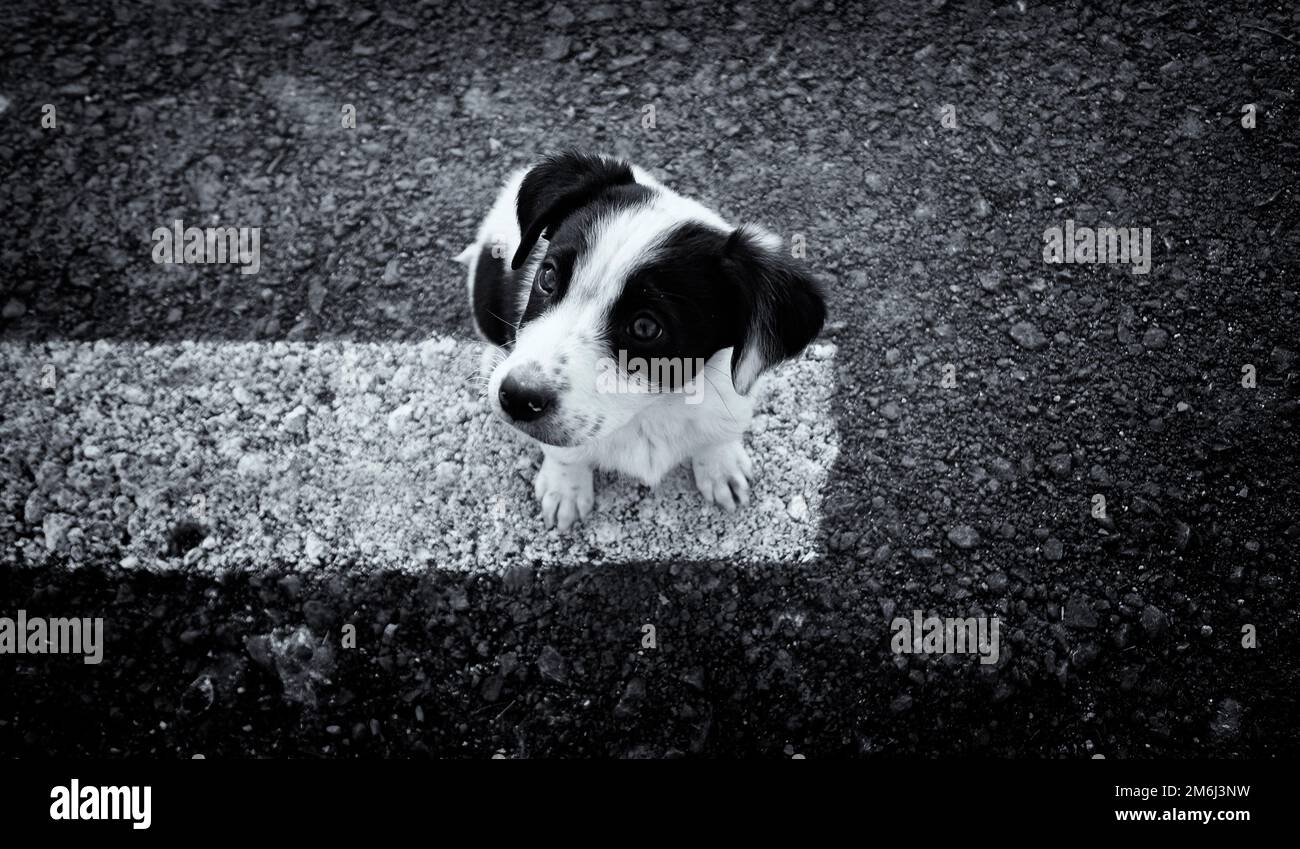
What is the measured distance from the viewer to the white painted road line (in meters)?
2.70

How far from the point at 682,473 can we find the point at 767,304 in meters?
0.97

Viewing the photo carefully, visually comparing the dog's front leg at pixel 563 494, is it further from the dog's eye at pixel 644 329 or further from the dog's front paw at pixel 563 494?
the dog's eye at pixel 644 329

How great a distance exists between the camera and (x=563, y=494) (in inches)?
108

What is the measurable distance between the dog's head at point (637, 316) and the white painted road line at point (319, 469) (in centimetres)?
77

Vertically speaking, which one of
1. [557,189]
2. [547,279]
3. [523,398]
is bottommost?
[523,398]

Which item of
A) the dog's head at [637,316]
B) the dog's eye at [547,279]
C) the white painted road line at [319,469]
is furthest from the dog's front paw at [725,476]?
the dog's eye at [547,279]

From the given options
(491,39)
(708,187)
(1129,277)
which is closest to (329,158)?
(491,39)

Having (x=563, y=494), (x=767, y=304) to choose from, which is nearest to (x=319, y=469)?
(x=563, y=494)

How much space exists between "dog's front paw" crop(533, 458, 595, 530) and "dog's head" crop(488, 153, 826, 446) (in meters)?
0.58

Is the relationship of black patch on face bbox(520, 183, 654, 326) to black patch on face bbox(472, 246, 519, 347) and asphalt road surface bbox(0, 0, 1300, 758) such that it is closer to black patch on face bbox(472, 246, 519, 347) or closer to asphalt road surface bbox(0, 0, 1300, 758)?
A: black patch on face bbox(472, 246, 519, 347)

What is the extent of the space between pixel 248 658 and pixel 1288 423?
3850 mm

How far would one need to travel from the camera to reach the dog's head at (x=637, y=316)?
6.66 feet

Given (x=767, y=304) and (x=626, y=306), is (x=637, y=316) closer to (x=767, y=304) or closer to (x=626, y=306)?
(x=626, y=306)

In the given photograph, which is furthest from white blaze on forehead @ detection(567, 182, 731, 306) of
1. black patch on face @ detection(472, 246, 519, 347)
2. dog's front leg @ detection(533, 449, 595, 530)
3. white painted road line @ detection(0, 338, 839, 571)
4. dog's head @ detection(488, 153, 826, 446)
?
white painted road line @ detection(0, 338, 839, 571)
